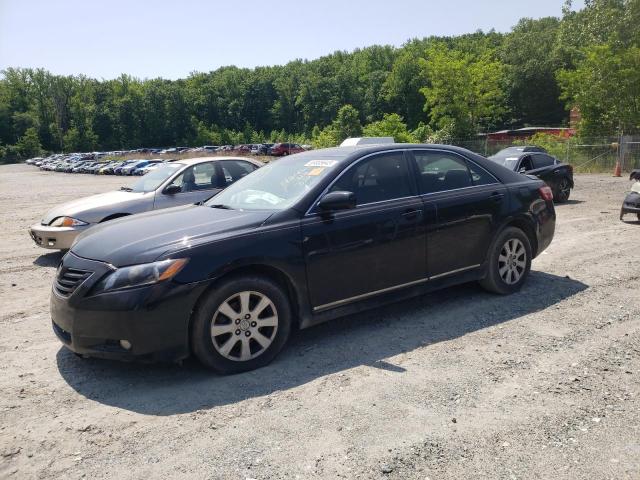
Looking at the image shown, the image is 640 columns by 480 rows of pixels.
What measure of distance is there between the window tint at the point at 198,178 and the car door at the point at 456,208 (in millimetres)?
4209

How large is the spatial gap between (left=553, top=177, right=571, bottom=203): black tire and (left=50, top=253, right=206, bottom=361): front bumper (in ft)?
42.9

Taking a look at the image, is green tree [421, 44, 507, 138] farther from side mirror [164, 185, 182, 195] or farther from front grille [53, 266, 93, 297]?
front grille [53, 266, 93, 297]

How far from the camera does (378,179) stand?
200 inches

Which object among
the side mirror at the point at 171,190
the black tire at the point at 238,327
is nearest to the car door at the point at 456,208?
the black tire at the point at 238,327

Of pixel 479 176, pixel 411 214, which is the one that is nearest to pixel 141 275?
pixel 411 214

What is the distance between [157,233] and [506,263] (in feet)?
12.0

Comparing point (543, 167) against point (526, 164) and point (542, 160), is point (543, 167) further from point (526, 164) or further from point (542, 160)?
point (526, 164)

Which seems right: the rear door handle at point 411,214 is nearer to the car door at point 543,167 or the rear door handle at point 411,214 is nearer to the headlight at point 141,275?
the headlight at point 141,275

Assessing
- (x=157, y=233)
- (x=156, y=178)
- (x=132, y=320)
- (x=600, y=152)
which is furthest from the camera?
(x=600, y=152)

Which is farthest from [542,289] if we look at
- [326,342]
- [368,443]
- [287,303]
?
[368,443]

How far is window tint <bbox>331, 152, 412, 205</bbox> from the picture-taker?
4906mm

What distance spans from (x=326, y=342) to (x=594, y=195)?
15135 millimetres

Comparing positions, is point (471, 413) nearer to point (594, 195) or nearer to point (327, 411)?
point (327, 411)

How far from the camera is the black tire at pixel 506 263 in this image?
5.74 meters
